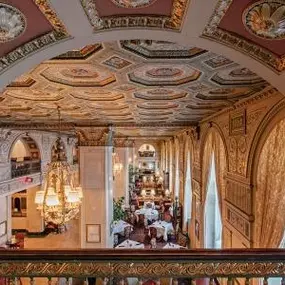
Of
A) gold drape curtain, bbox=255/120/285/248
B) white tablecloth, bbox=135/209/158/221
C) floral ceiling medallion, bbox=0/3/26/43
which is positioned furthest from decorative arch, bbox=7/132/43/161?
floral ceiling medallion, bbox=0/3/26/43

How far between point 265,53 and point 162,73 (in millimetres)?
2298

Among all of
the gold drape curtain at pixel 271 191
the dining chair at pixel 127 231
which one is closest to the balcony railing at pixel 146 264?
the gold drape curtain at pixel 271 191

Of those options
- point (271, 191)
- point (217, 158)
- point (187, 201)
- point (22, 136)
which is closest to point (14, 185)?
point (22, 136)

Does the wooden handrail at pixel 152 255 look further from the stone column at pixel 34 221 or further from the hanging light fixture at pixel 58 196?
the stone column at pixel 34 221

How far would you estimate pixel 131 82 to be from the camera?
5.48 meters

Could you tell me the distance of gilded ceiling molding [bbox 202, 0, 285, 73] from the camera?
265cm

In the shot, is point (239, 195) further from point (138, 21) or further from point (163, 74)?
point (138, 21)

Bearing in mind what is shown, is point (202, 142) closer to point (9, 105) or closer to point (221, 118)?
point (221, 118)

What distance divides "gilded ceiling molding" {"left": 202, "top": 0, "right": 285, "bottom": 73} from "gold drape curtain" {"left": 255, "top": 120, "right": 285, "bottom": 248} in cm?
257

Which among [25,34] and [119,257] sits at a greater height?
[25,34]

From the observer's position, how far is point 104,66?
4496mm

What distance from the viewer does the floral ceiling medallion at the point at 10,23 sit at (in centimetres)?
233

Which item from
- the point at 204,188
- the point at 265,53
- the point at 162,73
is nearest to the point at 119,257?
the point at 265,53

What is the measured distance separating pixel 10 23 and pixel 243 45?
1.70 m
